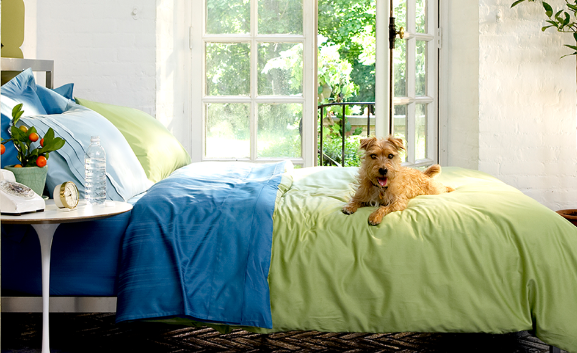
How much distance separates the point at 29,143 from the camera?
1.75 metres

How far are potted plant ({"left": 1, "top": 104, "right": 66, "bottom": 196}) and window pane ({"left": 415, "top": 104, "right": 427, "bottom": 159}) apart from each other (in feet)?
8.94

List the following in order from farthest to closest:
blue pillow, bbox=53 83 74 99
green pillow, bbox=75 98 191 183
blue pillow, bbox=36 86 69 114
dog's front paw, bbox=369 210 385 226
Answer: blue pillow, bbox=53 83 74 99 < green pillow, bbox=75 98 191 183 < blue pillow, bbox=36 86 69 114 < dog's front paw, bbox=369 210 385 226

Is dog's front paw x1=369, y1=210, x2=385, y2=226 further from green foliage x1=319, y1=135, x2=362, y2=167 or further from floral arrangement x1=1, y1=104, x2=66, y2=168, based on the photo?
green foliage x1=319, y1=135, x2=362, y2=167

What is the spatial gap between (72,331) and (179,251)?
0.78m

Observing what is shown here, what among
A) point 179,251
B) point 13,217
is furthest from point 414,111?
point 13,217

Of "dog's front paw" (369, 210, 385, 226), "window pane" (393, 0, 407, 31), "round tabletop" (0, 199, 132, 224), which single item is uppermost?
"window pane" (393, 0, 407, 31)

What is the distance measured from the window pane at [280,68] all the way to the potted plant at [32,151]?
7.92 ft

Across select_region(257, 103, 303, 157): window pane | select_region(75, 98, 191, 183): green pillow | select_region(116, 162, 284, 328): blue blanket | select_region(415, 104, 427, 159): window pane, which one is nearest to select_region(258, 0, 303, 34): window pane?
select_region(257, 103, 303, 157): window pane

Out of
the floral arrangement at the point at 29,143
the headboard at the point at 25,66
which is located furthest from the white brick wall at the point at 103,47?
the floral arrangement at the point at 29,143

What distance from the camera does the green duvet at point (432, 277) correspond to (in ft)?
5.57

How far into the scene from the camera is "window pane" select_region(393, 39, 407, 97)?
3.73 meters

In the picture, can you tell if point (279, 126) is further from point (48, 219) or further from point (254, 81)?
point (48, 219)

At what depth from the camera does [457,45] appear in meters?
3.90

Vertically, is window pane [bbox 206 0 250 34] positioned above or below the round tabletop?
above
